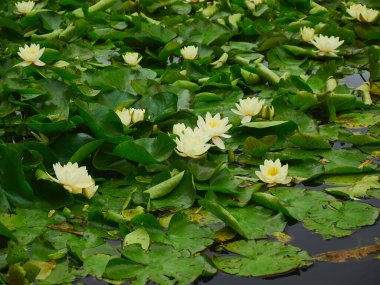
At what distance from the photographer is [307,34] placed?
4.05 m

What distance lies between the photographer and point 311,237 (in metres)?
2.22

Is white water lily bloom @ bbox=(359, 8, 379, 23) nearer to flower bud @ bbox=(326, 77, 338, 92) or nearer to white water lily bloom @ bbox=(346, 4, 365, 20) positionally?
white water lily bloom @ bbox=(346, 4, 365, 20)

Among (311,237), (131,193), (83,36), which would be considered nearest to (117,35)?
(83,36)

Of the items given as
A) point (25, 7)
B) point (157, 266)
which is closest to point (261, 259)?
point (157, 266)

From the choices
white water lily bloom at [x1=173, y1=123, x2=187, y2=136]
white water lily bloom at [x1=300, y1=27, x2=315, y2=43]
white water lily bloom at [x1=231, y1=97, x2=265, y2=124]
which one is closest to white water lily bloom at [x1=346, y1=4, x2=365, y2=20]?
white water lily bloom at [x1=300, y1=27, x2=315, y2=43]

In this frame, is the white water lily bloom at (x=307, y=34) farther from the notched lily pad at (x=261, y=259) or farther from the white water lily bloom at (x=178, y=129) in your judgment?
the notched lily pad at (x=261, y=259)

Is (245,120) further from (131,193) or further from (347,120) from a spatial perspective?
(131,193)

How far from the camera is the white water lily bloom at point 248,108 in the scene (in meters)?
2.95

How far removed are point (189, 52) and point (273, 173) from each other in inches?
56.4

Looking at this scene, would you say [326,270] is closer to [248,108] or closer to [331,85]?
[248,108]

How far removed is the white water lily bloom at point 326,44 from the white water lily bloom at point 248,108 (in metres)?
1.08

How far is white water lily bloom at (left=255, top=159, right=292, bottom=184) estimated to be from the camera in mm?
2494

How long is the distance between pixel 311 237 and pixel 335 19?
9.09ft

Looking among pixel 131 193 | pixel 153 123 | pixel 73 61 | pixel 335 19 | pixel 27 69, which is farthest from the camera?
pixel 335 19
